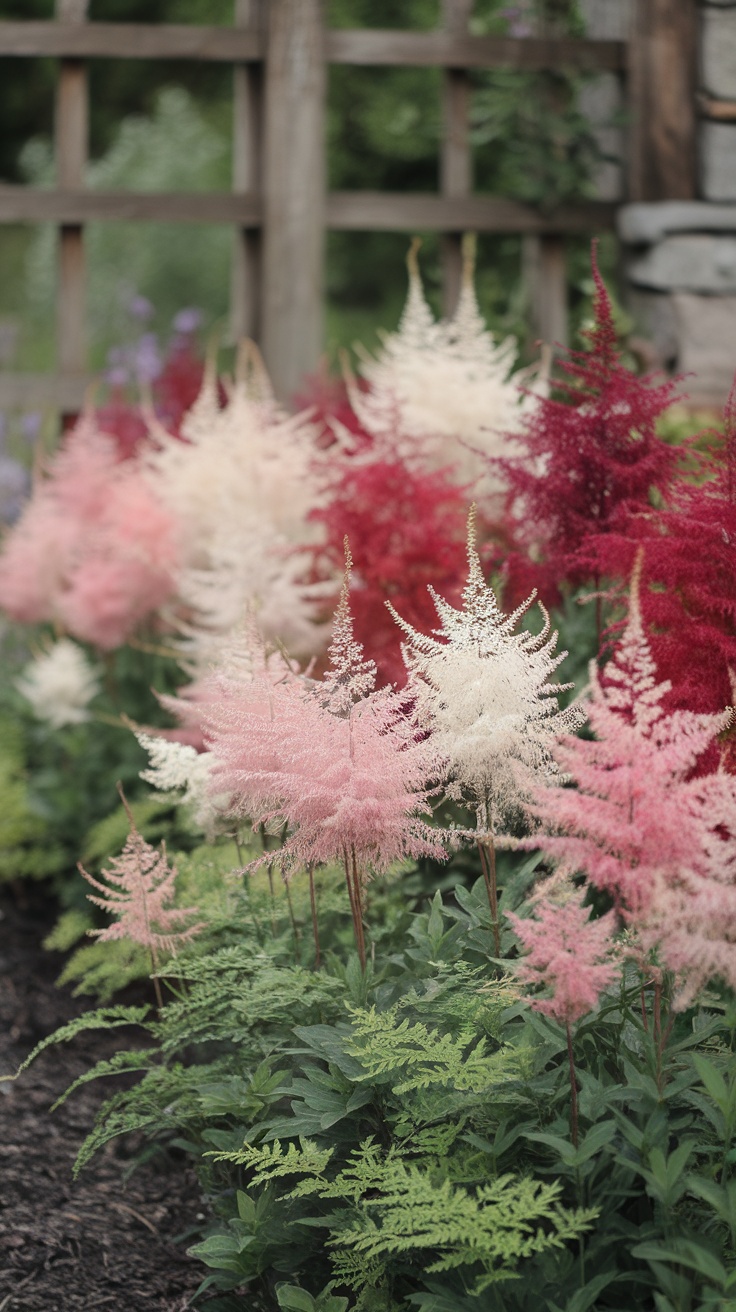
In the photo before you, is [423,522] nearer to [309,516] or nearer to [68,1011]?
[309,516]

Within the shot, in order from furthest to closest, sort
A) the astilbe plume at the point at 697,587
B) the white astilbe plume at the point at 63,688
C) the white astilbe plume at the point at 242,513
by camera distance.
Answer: the white astilbe plume at the point at 63,688 < the white astilbe plume at the point at 242,513 < the astilbe plume at the point at 697,587

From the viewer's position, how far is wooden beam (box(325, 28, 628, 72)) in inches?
265

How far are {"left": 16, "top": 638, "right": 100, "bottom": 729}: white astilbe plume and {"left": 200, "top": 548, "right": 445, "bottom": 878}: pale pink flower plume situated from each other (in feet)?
8.72

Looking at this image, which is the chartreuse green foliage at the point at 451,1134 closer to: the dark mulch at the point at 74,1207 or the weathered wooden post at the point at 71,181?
the dark mulch at the point at 74,1207

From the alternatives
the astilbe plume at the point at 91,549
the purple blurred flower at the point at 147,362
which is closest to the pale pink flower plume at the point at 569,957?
the astilbe plume at the point at 91,549

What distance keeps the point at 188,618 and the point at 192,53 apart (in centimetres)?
343

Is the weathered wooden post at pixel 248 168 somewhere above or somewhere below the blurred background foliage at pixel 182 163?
below

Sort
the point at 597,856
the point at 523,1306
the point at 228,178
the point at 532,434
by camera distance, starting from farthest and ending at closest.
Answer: the point at 228,178 → the point at 532,434 → the point at 523,1306 → the point at 597,856

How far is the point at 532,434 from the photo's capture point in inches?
124

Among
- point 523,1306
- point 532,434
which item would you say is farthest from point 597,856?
point 532,434

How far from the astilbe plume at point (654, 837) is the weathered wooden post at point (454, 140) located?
5.28 m

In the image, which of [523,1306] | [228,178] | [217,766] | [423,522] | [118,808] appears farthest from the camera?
[228,178]

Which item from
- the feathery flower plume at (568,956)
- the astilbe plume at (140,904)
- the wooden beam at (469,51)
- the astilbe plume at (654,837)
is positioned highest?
the wooden beam at (469,51)

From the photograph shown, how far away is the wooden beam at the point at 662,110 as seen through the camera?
22.0ft
